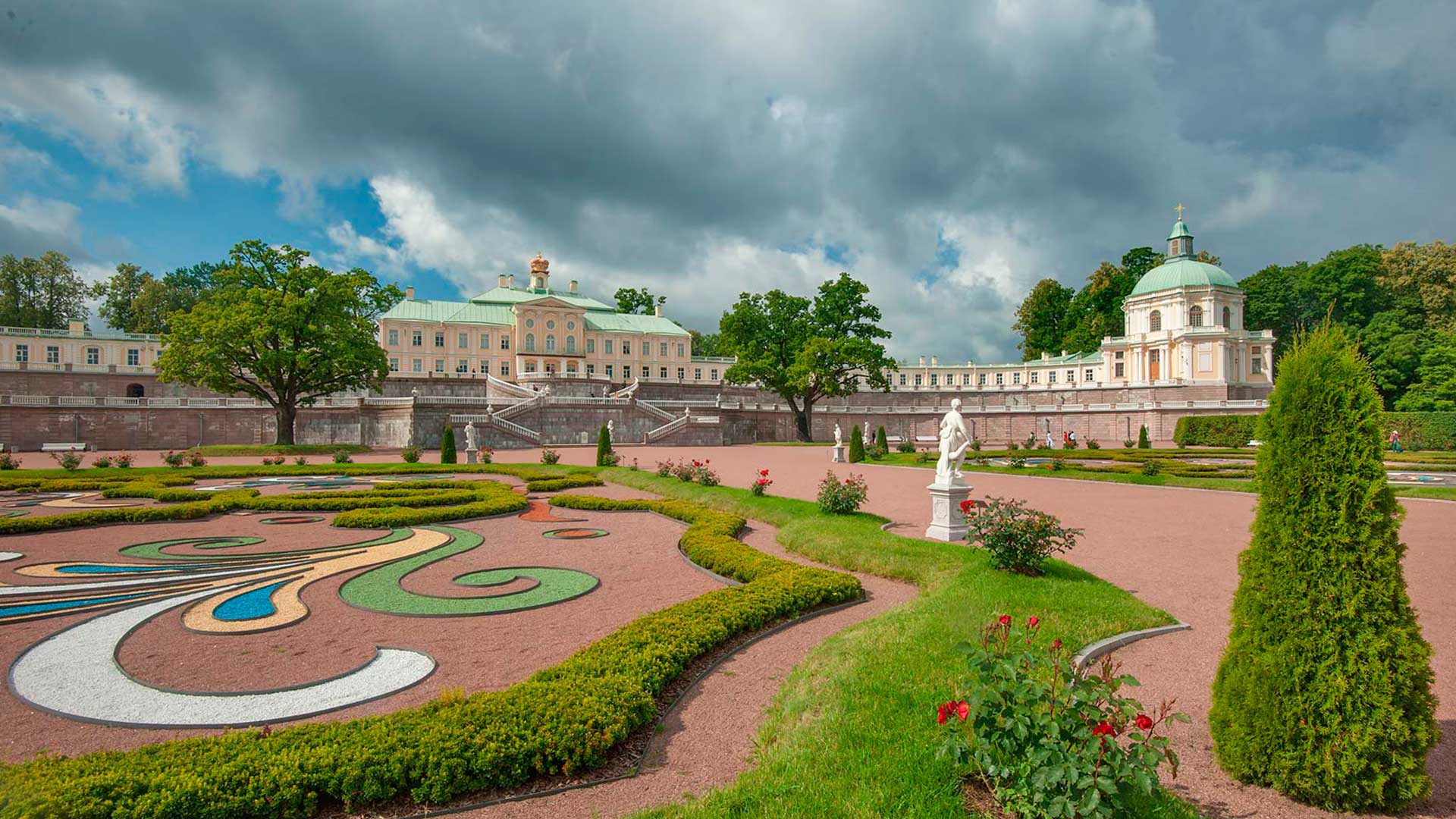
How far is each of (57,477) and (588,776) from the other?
24468mm

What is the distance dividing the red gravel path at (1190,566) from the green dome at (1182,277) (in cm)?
5540

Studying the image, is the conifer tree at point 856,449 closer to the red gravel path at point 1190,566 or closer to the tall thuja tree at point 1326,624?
the red gravel path at point 1190,566

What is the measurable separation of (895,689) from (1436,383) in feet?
206

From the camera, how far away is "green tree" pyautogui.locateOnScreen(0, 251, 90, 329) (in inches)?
2463

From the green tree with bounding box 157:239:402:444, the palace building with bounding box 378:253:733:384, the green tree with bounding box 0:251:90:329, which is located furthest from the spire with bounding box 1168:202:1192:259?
the green tree with bounding box 0:251:90:329

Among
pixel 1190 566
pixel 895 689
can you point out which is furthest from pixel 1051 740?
pixel 1190 566

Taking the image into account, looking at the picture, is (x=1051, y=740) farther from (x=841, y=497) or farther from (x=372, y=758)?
(x=841, y=497)

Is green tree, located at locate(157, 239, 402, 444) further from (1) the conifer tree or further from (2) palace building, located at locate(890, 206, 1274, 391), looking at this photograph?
(2) palace building, located at locate(890, 206, 1274, 391)

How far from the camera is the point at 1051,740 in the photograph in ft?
11.8

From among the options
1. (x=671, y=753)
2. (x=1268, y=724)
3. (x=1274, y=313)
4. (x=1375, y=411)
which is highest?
(x=1274, y=313)

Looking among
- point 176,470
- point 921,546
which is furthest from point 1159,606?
point 176,470

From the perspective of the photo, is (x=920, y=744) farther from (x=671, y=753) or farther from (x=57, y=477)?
(x=57, y=477)

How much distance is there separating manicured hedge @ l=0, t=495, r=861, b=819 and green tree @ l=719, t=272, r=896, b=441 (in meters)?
47.4

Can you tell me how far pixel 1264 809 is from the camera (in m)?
4.17
